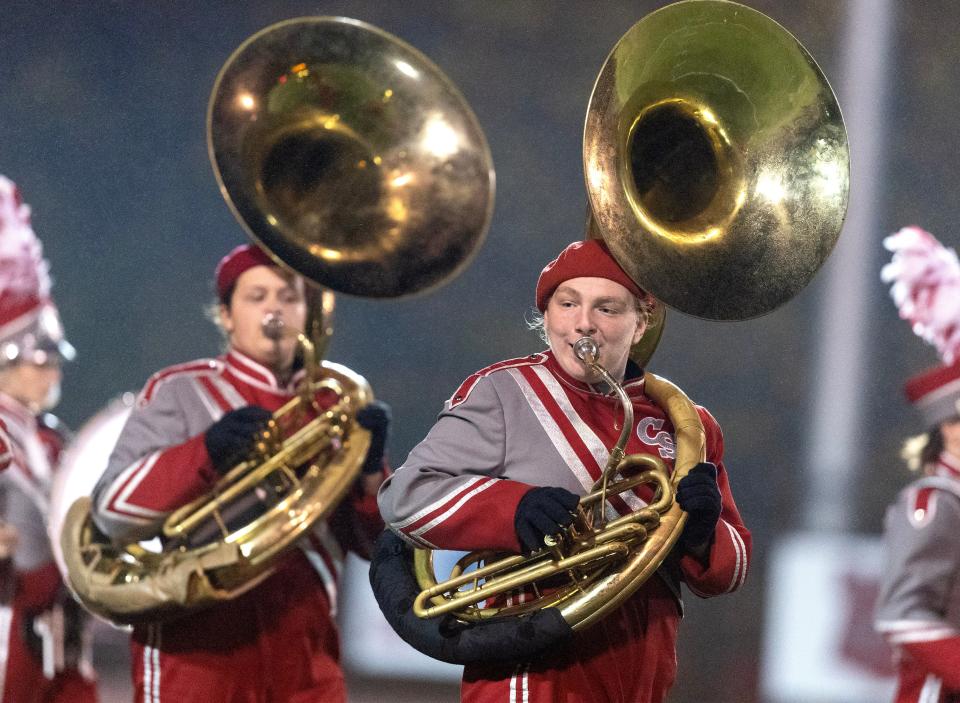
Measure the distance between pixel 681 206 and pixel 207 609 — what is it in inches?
56.7

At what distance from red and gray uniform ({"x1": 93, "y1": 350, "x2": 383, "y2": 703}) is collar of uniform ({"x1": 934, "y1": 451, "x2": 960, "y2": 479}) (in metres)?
1.70

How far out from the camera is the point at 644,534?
2.39 metres

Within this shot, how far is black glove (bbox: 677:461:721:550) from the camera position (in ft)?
7.78

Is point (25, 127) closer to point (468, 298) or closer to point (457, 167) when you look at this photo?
point (468, 298)

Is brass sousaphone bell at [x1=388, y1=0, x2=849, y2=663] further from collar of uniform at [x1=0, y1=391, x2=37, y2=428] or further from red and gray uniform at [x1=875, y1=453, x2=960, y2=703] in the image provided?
collar of uniform at [x1=0, y1=391, x2=37, y2=428]

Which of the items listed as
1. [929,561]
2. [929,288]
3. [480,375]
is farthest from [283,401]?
[929,288]

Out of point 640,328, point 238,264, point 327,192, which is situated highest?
point 327,192

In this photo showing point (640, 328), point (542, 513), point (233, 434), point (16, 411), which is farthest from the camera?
point (16, 411)

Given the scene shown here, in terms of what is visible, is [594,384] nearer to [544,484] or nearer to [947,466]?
[544,484]

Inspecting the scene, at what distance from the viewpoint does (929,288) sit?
422 centimetres

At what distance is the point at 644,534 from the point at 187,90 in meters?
5.33

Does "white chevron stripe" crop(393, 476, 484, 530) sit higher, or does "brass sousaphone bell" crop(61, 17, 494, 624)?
"brass sousaphone bell" crop(61, 17, 494, 624)

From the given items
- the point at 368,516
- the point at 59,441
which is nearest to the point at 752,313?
the point at 368,516

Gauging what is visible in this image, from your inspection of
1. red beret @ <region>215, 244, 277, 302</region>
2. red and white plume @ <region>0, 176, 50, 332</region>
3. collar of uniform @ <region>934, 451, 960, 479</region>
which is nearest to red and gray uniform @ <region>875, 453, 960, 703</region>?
collar of uniform @ <region>934, 451, 960, 479</region>
